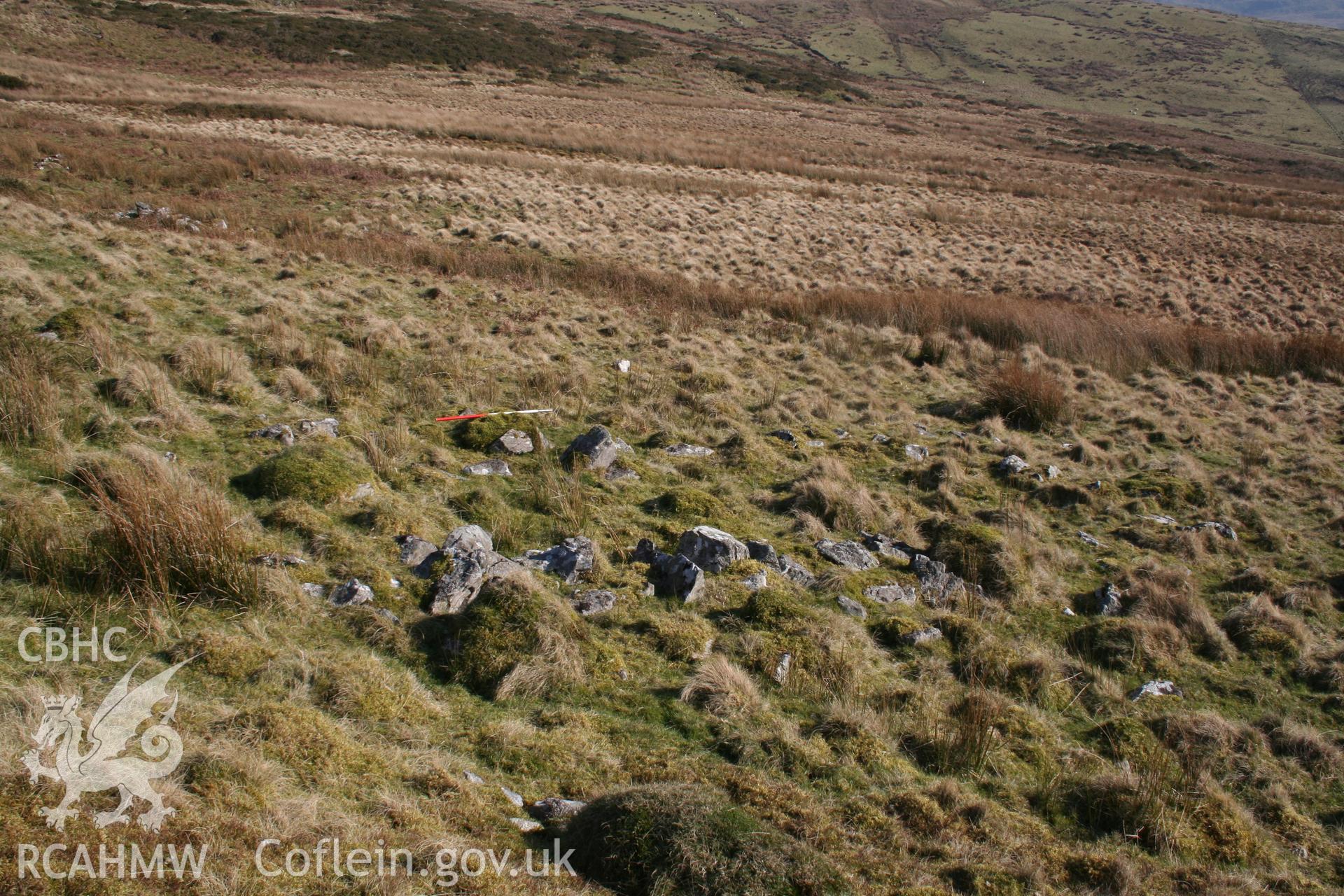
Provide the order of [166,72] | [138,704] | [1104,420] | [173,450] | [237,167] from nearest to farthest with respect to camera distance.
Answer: [138,704] → [173,450] → [1104,420] → [237,167] → [166,72]

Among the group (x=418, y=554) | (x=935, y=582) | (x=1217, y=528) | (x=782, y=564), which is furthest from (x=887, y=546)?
(x=418, y=554)

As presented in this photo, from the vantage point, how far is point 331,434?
8.38 metres

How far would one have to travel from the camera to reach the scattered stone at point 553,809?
418cm

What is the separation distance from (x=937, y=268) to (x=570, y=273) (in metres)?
13.0

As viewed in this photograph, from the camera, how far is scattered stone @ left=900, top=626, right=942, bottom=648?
6.53m

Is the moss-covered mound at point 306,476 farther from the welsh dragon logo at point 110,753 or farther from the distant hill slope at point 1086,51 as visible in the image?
the distant hill slope at point 1086,51

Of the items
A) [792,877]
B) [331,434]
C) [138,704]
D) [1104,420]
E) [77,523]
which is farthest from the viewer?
[1104,420]

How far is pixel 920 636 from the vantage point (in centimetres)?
658

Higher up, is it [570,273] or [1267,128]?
[1267,128]

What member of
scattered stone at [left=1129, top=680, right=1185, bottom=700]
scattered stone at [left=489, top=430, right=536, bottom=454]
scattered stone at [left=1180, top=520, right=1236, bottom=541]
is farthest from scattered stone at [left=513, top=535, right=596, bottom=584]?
scattered stone at [left=1180, top=520, right=1236, bottom=541]

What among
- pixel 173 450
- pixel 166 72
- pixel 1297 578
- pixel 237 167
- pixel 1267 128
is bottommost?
pixel 1297 578

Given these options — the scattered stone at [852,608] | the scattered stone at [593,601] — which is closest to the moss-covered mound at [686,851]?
the scattered stone at [593,601]

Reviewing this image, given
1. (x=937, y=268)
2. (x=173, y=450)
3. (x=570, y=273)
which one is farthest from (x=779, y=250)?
(x=173, y=450)

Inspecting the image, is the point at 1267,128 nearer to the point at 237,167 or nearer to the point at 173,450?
the point at 237,167
